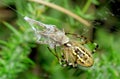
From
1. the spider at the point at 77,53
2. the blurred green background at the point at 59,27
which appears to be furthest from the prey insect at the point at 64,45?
the blurred green background at the point at 59,27

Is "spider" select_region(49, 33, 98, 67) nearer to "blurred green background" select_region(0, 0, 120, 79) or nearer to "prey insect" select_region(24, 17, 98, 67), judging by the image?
"prey insect" select_region(24, 17, 98, 67)

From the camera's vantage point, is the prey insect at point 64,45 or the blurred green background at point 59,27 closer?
the prey insect at point 64,45

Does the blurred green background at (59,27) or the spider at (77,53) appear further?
the blurred green background at (59,27)

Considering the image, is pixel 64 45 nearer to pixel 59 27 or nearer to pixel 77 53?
pixel 77 53

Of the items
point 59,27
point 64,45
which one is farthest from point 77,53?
point 59,27

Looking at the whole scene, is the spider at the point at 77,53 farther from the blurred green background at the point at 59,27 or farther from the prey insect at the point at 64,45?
the blurred green background at the point at 59,27

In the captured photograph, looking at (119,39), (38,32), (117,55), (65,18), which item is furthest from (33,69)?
(38,32)

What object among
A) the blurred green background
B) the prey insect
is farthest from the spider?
the blurred green background
